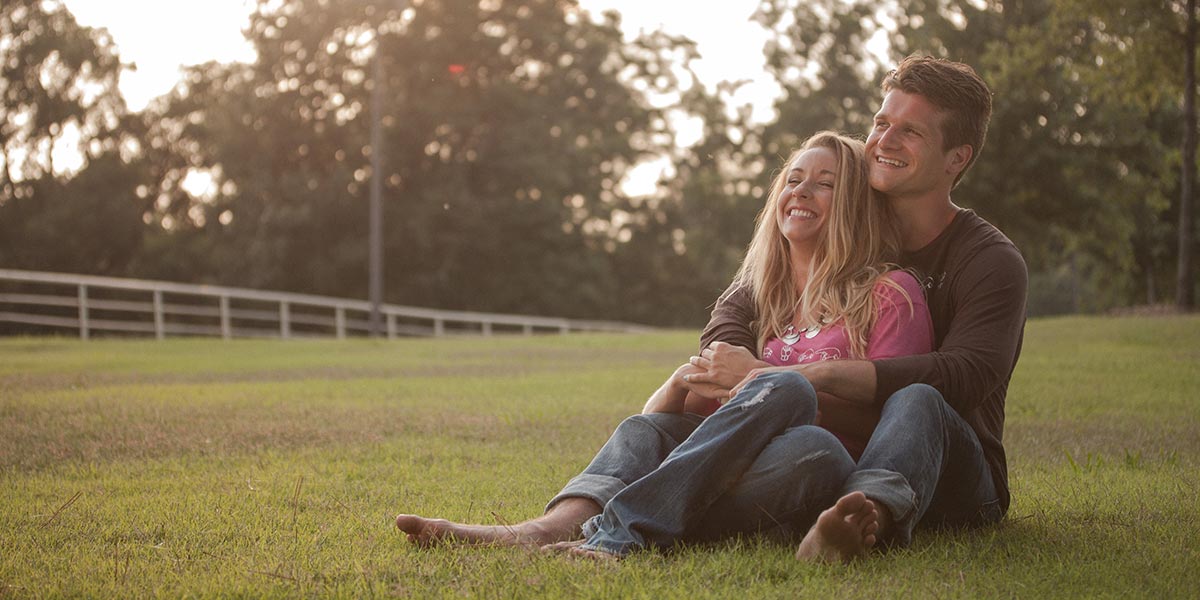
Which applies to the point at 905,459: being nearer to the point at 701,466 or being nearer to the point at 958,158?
the point at 701,466

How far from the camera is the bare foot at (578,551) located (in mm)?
3574

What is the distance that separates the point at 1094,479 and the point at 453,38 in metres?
37.4

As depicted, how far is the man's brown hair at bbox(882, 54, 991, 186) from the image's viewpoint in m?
4.20

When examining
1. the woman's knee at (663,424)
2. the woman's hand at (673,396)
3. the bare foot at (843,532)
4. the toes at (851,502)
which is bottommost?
the bare foot at (843,532)

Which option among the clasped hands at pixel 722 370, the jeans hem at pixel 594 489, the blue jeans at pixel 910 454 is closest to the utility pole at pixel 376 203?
the clasped hands at pixel 722 370

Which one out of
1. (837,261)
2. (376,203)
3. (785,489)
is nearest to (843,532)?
(785,489)

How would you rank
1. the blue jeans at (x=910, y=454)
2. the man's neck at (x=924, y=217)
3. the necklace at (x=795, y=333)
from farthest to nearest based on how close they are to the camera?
1. the man's neck at (x=924, y=217)
2. the necklace at (x=795, y=333)
3. the blue jeans at (x=910, y=454)

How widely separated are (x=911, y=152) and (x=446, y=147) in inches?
1502

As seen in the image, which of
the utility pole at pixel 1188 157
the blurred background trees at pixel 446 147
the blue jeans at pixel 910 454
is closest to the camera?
the blue jeans at pixel 910 454

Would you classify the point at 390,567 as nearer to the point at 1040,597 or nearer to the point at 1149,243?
the point at 1040,597

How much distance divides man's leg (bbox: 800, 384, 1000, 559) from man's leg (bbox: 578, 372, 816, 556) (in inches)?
9.7

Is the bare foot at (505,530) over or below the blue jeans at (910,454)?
below

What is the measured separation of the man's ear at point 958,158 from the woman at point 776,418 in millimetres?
273

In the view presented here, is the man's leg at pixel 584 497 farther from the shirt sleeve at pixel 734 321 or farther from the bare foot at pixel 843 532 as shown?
the bare foot at pixel 843 532
